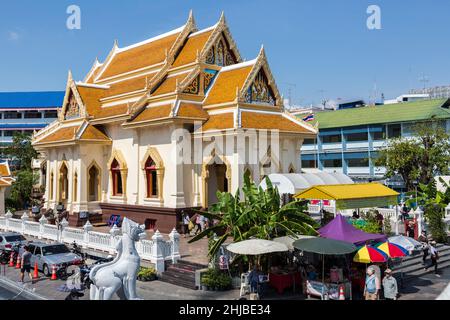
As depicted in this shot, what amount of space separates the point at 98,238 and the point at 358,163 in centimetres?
3676

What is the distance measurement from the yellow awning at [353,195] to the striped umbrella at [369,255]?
3302 millimetres

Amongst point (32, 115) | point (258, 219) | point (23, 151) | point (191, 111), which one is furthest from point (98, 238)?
point (32, 115)

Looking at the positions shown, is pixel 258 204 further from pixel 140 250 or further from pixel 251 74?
pixel 251 74

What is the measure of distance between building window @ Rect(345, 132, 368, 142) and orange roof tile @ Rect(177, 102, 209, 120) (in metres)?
30.4

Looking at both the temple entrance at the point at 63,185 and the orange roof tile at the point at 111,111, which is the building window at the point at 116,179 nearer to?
the orange roof tile at the point at 111,111

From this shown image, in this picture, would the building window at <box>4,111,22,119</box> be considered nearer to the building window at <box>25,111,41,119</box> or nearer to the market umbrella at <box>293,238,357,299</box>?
the building window at <box>25,111,41,119</box>

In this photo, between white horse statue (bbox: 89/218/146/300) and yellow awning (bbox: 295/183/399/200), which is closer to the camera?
white horse statue (bbox: 89/218/146/300)

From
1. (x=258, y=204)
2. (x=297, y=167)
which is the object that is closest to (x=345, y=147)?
(x=297, y=167)

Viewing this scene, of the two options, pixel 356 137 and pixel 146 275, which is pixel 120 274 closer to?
pixel 146 275

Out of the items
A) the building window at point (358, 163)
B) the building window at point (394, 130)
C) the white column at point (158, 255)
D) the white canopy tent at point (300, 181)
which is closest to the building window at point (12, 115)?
the building window at point (358, 163)

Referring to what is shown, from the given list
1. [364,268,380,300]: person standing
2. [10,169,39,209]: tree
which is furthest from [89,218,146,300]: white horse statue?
[10,169,39,209]: tree

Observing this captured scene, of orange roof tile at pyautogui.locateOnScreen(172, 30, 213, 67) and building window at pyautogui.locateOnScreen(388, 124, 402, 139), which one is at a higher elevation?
orange roof tile at pyautogui.locateOnScreen(172, 30, 213, 67)

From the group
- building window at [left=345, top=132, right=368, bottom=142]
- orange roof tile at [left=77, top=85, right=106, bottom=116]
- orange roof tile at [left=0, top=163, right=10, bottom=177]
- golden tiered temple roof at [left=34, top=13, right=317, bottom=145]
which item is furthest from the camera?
building window at [left=345, top=132, right=368, bottom=142]

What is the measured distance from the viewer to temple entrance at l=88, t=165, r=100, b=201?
27.9 meters
